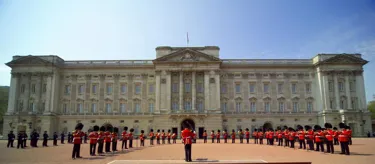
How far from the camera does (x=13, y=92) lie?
166 ft

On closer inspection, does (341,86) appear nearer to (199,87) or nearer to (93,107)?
(199,87)

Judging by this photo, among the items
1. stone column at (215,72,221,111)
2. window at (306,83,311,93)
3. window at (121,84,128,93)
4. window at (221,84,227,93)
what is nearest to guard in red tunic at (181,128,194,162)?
stone column at (215,72,221,111)

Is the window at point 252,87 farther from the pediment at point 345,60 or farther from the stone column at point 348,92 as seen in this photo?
the stone column at point 348,92

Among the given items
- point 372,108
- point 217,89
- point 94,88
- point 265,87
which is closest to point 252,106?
point 265,87

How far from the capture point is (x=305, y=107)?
51.5 metres

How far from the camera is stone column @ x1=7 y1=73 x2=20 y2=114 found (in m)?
50.1

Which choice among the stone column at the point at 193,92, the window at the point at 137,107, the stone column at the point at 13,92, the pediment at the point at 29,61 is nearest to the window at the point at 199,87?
the stone column at the point at 193,92

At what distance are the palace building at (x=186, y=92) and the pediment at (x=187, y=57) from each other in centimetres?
19

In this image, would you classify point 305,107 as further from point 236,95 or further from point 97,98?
point 97,98

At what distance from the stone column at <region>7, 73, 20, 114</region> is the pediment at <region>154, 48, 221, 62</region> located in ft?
88.4

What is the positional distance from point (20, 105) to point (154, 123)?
25525 millimetres

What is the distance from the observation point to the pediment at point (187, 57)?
165ft

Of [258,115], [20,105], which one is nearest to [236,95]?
[258,115]

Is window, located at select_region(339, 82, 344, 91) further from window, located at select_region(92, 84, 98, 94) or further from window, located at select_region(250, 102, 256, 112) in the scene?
window, located at select_region(92, 84, 98, 94)
